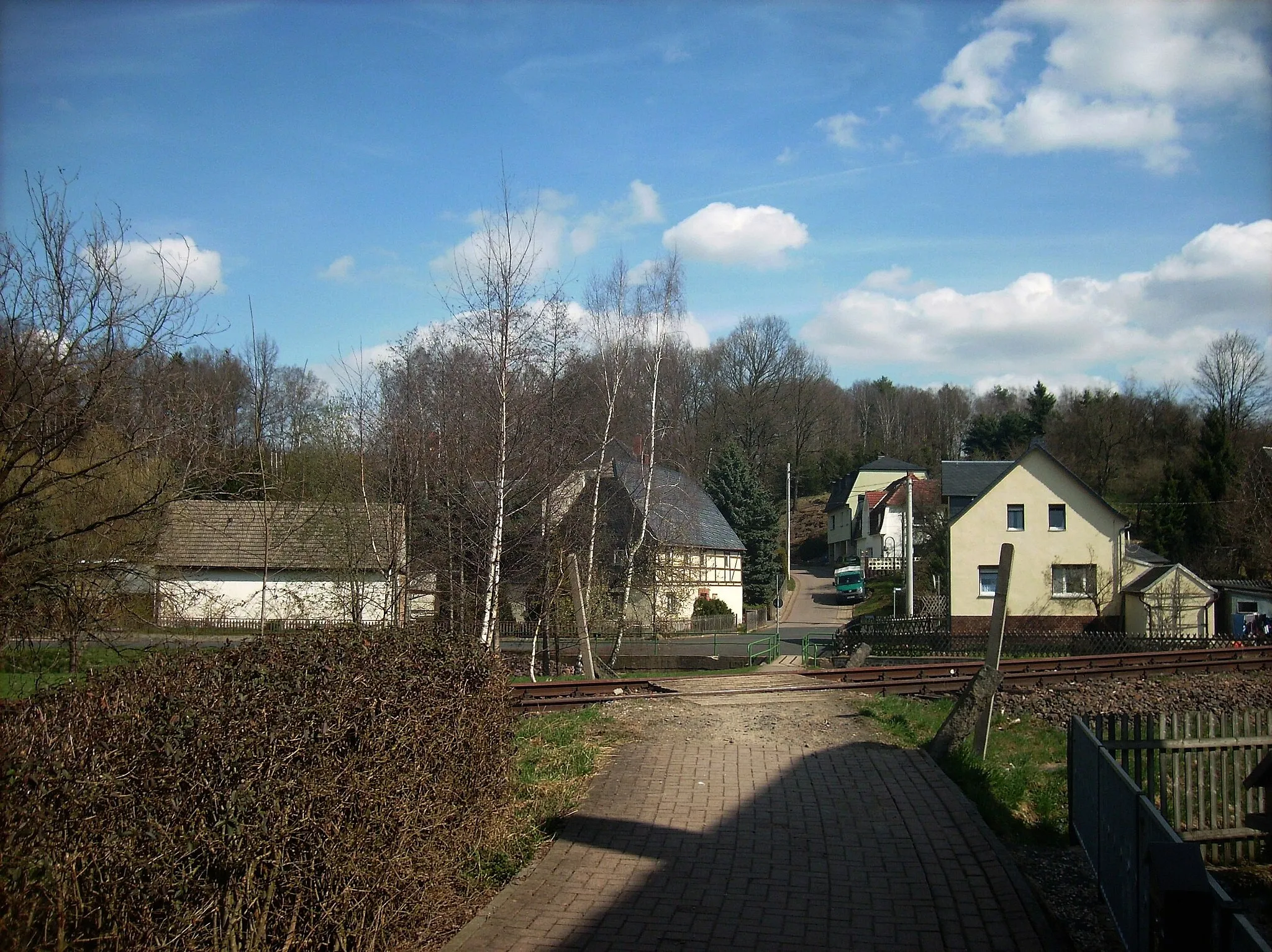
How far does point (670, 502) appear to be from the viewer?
118 ft

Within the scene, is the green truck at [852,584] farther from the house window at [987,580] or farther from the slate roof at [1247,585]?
the slate roof at [1247,585]

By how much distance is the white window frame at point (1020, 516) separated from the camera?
132 ft

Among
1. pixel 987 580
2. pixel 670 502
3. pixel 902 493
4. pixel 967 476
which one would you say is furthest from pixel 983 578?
pixel 902 493

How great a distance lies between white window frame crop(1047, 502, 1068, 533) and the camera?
3984cm

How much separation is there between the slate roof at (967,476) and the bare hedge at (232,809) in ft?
157

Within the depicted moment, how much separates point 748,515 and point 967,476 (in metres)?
14.3

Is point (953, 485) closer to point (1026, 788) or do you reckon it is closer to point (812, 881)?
point (1026, 788)

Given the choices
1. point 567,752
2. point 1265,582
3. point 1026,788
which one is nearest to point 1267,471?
point 1265,582

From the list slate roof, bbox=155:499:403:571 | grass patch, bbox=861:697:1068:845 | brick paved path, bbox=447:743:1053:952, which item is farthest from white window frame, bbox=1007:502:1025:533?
brick paved path, bbox=447:743:1053:952

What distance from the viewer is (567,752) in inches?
389

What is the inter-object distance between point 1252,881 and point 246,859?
925cm

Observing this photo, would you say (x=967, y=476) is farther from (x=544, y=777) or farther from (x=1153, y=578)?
(x=544, y=777)

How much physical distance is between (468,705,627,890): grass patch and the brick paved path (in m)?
0.18

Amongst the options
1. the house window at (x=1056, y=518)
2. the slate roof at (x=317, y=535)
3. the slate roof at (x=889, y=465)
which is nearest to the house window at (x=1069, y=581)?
the house window at (x=1056, y=518)
